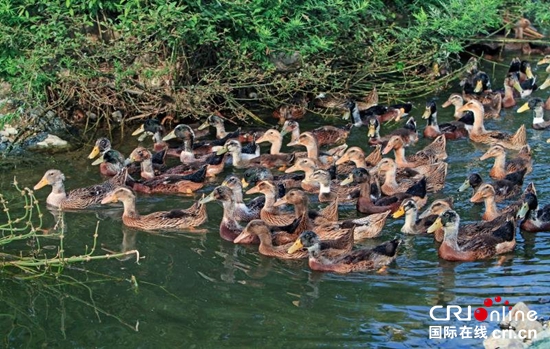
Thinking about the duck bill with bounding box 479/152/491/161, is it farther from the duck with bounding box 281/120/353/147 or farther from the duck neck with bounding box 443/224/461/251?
the duck neck with bounding box 443/224/461/251

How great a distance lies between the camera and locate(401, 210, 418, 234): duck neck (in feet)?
38.9

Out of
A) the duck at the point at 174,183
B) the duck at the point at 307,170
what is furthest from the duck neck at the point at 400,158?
the duck at the point at 174,183

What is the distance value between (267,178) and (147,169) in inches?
70.4

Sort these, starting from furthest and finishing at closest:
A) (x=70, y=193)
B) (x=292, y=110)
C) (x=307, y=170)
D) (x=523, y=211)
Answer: (x=292, y=110), (x=307, y=170), (x=70, y=193), (x=523, y=211)

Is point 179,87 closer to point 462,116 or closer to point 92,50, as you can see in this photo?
point 92,50

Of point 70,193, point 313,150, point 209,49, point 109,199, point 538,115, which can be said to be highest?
point 209,49

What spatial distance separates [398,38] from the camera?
16.5 meters

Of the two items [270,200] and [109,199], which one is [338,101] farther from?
[109,199]

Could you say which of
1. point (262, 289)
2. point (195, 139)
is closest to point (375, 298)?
point (262, 289)

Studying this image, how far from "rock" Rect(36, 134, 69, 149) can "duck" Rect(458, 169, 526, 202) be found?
5.90 meters

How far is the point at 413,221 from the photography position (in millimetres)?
11875

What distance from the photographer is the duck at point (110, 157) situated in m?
14.3

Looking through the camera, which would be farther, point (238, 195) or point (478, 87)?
point (478, 87)
